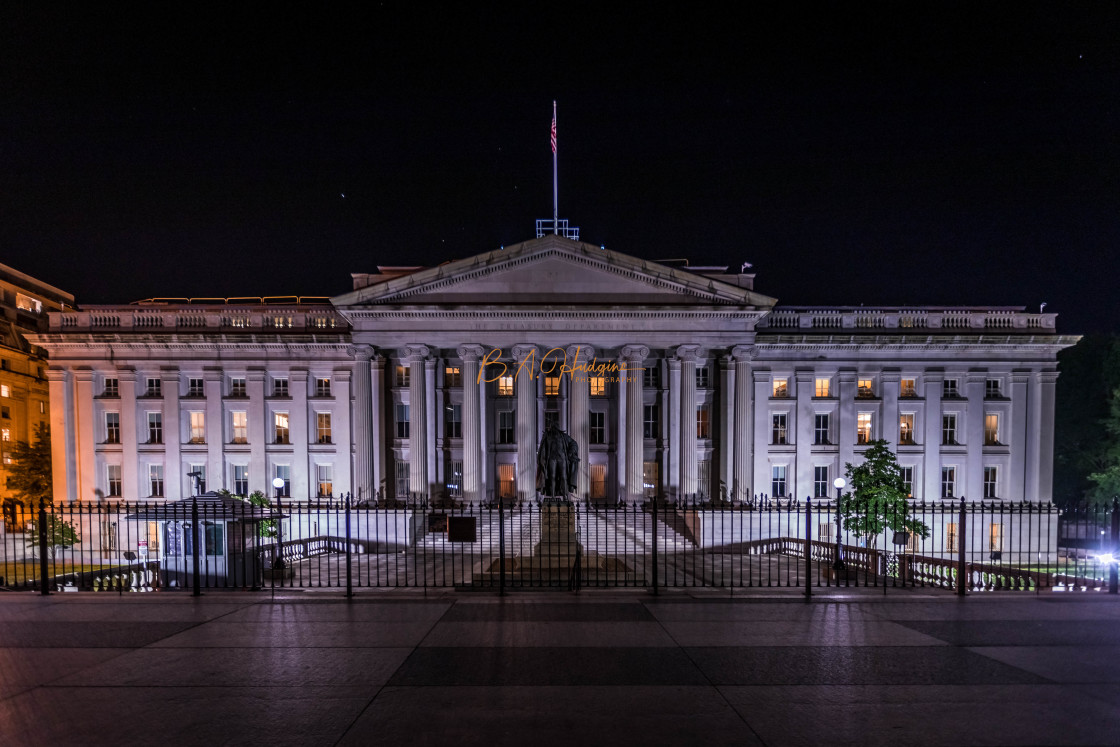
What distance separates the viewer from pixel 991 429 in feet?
126

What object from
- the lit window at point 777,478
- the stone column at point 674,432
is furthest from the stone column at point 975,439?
the stone column at point 674,432

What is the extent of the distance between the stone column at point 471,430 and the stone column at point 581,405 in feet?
19.1

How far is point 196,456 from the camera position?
126ft

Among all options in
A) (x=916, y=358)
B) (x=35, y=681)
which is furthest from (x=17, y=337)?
(x=916, y=358)

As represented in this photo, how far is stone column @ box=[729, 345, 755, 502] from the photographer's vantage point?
1373 inches

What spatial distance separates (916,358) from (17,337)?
235ft

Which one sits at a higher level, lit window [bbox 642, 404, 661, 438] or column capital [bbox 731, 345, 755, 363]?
column capital [bbox 731, 345, 755, 363]

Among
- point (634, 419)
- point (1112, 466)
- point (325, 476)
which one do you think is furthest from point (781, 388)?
point (325, 476)

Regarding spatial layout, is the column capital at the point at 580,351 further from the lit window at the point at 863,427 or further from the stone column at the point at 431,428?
the lit window at the point at 863,427

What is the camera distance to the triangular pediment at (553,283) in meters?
34.0

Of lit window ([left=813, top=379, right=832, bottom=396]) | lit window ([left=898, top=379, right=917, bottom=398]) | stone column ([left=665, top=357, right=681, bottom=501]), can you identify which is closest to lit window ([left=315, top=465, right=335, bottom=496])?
stone column ([left=665, top=357, right=681, bottom=501])

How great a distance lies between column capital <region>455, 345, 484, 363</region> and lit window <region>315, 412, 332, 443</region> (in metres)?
11.8

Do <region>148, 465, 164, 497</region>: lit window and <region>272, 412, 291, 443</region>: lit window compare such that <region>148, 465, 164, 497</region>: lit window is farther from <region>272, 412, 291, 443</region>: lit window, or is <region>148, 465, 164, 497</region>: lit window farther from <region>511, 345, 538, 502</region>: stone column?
<region>511, 345, 538, 502</region>: stone column

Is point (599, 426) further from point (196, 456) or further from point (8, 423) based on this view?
point (8, 423)
